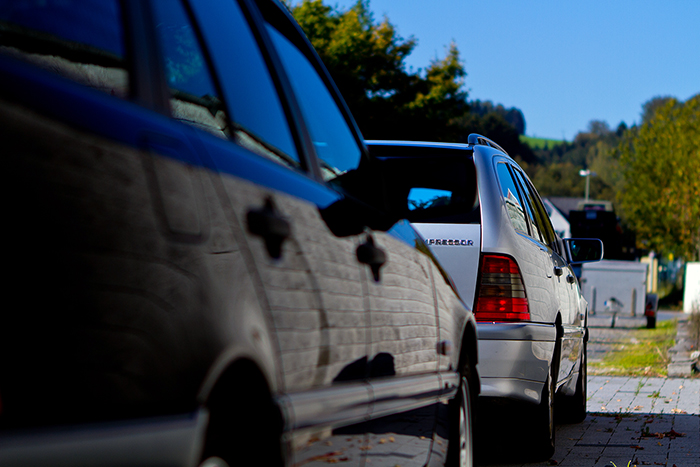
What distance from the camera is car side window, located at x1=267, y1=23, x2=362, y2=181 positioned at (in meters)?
2.68

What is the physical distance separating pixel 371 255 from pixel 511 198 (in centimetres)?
323

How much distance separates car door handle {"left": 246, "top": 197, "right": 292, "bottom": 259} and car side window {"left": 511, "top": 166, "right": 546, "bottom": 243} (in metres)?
4.20

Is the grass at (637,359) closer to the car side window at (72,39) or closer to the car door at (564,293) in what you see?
the car door at (564,293)

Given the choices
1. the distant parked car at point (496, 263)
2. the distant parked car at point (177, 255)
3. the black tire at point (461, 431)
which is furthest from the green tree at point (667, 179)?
the distant parked car at point (177, 255)

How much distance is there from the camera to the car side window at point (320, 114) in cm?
268

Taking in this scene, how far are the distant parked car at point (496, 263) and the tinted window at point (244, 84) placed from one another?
8.40 ft

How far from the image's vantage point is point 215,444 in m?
1.64

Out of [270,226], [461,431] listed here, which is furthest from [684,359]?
[270,226]

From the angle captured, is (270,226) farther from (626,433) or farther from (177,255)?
(626,433)

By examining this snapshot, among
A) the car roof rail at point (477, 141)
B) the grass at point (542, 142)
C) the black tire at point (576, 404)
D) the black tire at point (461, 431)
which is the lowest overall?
the black tire at point (576, 404)

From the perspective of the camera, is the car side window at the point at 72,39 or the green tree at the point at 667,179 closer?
the car side window at the point at 72,39

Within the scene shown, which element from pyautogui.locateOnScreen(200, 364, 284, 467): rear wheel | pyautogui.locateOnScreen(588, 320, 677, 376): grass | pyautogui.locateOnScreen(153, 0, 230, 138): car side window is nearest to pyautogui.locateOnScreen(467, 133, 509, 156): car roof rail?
pyautogui.locateOnScreen(153, 0, 230, 138): car side window

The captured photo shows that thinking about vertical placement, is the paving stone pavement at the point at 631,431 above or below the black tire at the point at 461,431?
below

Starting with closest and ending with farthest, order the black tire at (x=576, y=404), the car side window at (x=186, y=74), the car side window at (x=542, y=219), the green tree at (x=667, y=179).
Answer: the car side window at (x=186, y=74) → the car side window at (x=542, y=219) → the black tire at (x=576, y=404) → the green tree at (x=667, y=179)
